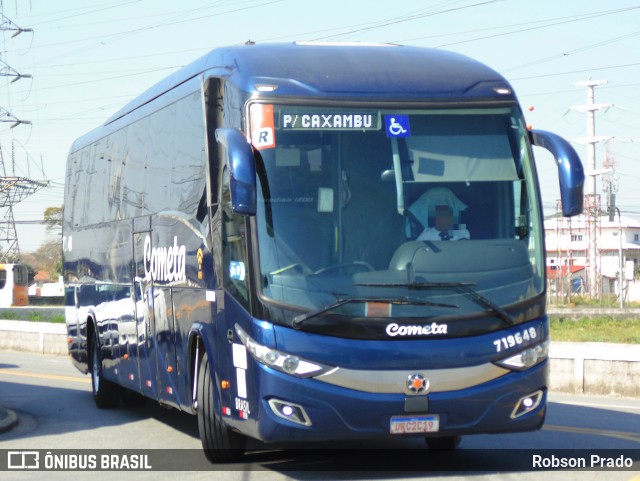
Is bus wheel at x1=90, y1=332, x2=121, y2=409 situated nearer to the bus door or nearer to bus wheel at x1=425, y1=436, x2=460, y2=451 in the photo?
the bus door

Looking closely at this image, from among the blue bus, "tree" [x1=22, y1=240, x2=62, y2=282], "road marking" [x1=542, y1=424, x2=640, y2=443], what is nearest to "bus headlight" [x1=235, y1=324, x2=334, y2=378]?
the blue bus

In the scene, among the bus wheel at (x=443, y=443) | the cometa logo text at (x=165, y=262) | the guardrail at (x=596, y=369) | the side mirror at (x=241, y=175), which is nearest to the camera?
the side mirror at (x=241, y=175)

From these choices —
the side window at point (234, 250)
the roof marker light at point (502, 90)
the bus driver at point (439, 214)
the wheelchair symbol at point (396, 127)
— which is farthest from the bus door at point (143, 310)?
the roof marker light at point (502, 90)

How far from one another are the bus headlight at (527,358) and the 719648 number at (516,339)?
0.26ft

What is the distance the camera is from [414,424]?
30.0 ft

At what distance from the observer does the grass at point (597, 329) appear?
31675mm

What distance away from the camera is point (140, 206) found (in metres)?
14.0

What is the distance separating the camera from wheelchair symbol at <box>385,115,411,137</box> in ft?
31.5

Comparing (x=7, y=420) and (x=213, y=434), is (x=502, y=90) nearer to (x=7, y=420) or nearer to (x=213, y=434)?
(x=213, y=434)

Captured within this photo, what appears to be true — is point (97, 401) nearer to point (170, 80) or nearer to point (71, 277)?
point (71, 277)

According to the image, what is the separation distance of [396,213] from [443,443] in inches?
117

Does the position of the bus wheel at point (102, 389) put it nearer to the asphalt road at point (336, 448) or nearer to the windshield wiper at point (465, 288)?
the asphalt road at point (336, 448)

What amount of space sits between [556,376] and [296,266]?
33.5ft

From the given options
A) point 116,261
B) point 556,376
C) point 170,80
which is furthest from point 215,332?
point 556,376
